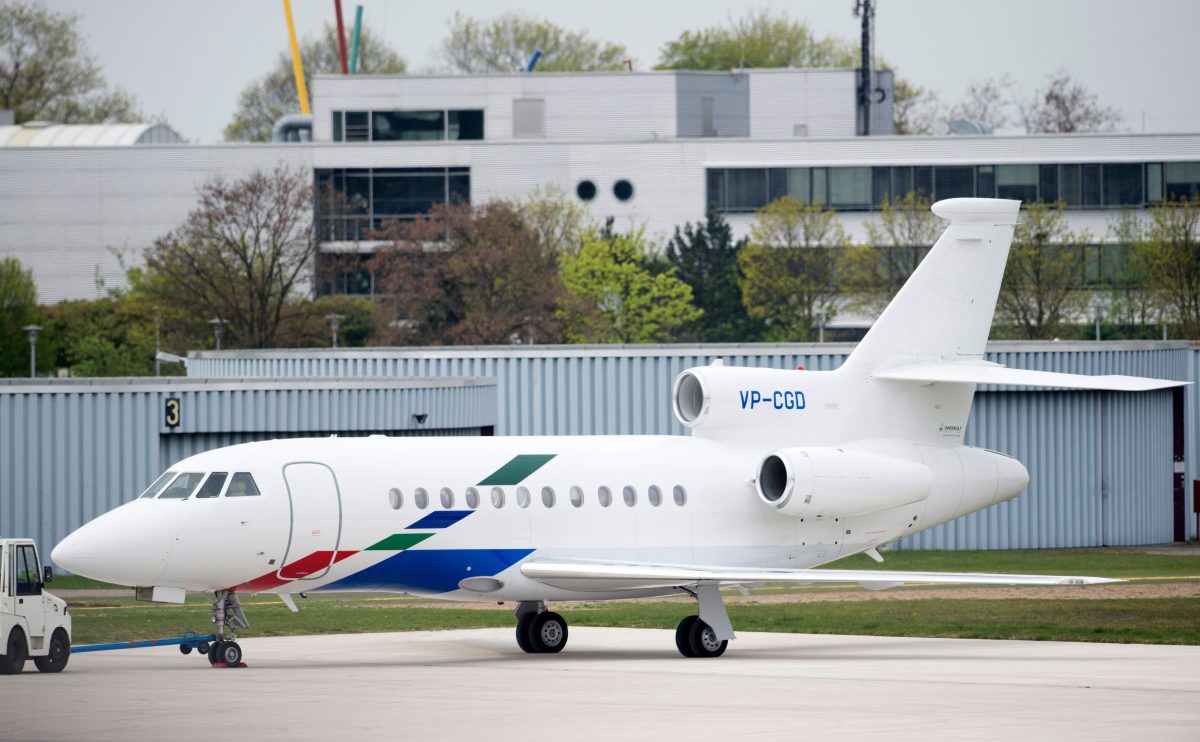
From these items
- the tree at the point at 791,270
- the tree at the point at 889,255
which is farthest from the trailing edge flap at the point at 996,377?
the tree at the point at 791,270

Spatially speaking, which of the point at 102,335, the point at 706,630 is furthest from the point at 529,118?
the point at 706,630

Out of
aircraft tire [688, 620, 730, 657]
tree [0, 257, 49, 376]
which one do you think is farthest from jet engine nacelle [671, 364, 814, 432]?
tree [0, 257, 49, 376]

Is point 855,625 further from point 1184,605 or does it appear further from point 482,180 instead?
point 482,180

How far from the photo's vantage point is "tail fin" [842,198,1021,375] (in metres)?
29.3

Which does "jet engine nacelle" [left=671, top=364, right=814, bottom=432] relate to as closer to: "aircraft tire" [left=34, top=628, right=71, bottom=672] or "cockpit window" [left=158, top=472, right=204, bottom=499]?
"cockpit window" [left=158, top=472, right=204, bottom=499]

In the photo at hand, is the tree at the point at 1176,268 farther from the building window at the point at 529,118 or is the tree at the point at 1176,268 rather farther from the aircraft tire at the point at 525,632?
the aircraft tire at the point at 525,632

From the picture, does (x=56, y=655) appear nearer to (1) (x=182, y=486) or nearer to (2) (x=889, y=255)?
(1) (x=182, y=486)

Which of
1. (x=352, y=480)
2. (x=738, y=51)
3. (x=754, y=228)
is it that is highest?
(x=738, y=51)

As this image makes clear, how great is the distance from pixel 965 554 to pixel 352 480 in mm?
23584

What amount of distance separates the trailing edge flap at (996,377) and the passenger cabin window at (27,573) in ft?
44.3

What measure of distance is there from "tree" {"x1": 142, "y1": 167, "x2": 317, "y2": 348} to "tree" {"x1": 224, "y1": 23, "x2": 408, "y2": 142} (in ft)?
171

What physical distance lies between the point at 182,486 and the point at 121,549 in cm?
140

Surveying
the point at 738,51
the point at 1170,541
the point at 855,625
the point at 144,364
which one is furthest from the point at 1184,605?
the point at 738,51

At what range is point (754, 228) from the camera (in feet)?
285
